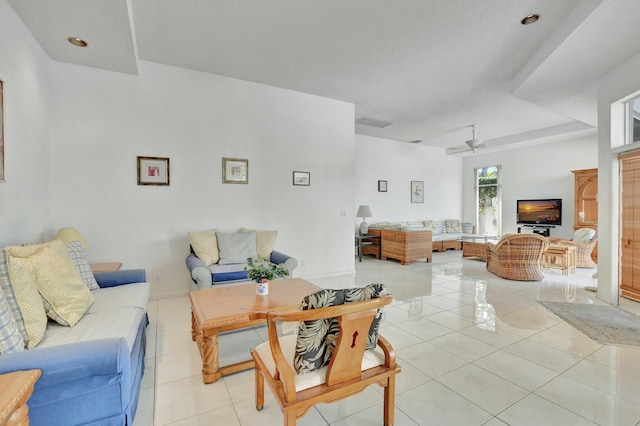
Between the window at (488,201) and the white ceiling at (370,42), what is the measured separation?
423 centimetres

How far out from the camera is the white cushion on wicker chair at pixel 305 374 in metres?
1.44

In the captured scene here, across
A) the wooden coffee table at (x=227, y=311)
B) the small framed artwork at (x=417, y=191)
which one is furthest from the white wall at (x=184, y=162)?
the small framed artwork at (x=417, y=191)

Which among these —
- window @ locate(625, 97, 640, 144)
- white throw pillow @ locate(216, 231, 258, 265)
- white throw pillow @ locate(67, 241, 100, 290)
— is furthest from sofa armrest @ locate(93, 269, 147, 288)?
window @ locate(625, 97, 640, 144)

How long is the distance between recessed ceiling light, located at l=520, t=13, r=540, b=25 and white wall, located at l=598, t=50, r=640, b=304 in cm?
158

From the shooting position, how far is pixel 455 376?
2.21m

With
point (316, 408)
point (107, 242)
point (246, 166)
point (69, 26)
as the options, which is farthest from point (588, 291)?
point (69, 26)

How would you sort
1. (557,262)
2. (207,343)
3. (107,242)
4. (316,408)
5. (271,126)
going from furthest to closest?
(557,262), (271,126), (107,242), (207,343), (316,408)

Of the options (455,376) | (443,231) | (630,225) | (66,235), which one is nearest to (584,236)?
(630,225)

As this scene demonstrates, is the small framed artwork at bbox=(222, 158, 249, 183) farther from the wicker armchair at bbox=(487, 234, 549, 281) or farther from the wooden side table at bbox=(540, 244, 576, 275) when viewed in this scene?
the wooden side table at bbox=(540, 244, 576, 275)

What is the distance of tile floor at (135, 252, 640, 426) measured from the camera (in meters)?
1.80

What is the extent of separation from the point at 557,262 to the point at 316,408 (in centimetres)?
629

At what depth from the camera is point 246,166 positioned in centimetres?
455

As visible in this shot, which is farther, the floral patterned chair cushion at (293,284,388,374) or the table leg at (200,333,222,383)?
the table leg at (200,333,222,383)

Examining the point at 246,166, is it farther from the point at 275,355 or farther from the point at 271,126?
the point at 275,355
